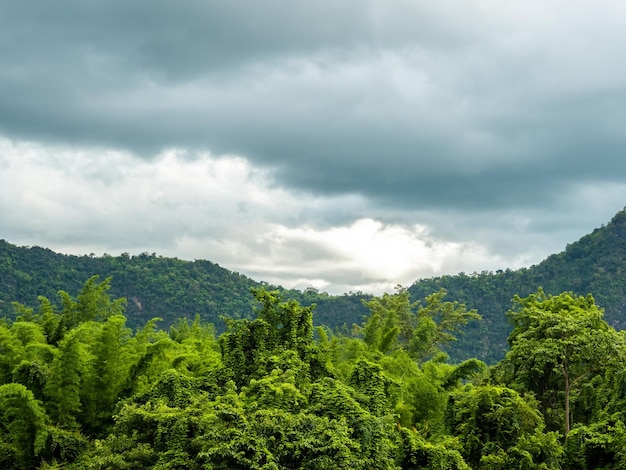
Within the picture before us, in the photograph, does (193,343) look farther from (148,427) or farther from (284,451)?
(284,451)

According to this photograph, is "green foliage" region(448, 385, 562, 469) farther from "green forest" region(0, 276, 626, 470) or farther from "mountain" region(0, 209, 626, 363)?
"mountain" region(0, 209, 626, 363)

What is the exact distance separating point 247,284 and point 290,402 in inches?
3885

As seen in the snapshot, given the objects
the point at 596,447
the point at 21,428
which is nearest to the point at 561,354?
the point at 596,447

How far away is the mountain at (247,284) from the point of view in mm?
91250

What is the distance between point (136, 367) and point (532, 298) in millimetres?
19729

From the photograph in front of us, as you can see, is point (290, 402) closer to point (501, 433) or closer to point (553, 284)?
point (501, 433)

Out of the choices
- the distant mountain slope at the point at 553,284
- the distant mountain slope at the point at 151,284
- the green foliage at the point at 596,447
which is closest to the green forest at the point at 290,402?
the green foliage at the point at 596,447

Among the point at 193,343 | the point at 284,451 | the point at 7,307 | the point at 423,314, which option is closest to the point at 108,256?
the point at 7,307

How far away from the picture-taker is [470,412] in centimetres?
2053

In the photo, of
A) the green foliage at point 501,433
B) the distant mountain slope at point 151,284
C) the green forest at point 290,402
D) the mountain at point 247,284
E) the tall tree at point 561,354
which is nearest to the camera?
the green forest at point 290,402

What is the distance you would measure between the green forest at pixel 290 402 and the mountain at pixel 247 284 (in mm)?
65653

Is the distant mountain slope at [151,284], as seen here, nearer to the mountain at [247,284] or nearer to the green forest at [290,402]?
the mountain at [247,284]

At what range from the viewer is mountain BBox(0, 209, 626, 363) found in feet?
299

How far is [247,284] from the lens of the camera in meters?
114
